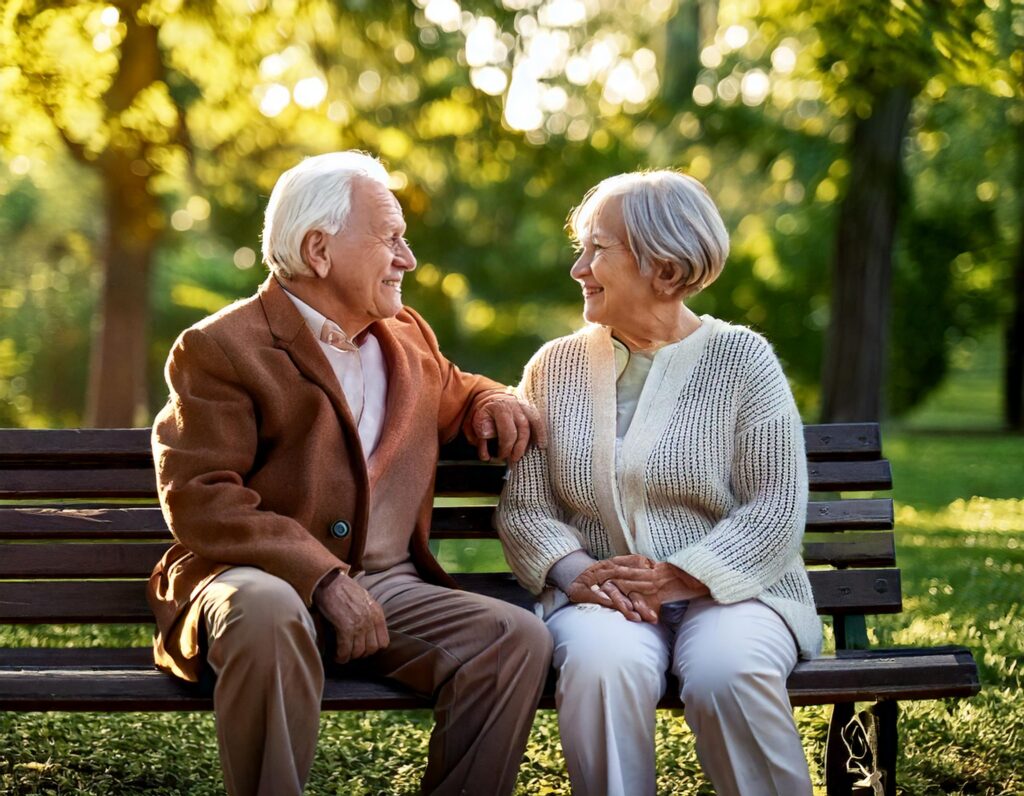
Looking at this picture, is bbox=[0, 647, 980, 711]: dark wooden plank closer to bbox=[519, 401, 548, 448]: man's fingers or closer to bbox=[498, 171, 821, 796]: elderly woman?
bbox=[498, 171, 821, 796]: elderly woman

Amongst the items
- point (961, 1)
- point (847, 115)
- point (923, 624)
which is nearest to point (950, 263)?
point (847, 115)

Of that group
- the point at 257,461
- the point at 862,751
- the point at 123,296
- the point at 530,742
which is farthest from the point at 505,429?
the point at 123,296

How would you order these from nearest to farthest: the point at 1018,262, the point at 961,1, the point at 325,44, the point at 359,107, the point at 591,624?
the point at 591,624, the point at 961,1, the point at 325,44, the point at 359,107, the point at 1018,262

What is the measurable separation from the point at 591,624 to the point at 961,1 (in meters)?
4.84

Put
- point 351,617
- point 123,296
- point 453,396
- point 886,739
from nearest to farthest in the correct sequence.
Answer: point 351,617 < point 886,739 < point 453,396 < point 123,296

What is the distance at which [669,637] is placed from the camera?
3637 mm

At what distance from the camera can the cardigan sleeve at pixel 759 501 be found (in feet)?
11.7

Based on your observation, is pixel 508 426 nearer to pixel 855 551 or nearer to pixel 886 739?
pixel 855 551

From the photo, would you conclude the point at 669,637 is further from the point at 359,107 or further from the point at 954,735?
the point at 359,107

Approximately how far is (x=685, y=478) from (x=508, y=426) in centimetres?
47

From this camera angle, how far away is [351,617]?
3.35 m

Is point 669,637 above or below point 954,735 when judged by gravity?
above

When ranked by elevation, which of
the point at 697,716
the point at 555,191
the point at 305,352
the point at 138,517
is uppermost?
the point at 555,191

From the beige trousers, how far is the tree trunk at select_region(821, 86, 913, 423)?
1024cm
